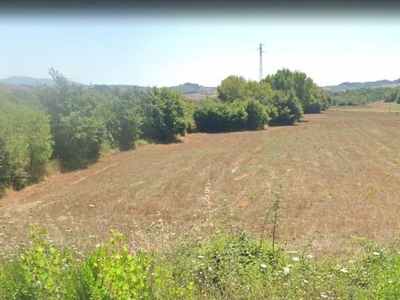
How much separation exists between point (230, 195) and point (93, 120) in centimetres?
1333

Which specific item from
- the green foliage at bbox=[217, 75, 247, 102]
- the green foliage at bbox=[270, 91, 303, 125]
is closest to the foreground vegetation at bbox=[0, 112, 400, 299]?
the green foliage at bbox=[270, 91, 303, 125]

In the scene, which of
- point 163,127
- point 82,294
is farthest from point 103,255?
point 163,127

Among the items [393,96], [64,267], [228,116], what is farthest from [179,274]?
[393,96]

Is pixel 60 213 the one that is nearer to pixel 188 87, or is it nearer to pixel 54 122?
pixel 54 122

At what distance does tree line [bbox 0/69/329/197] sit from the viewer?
15.3m

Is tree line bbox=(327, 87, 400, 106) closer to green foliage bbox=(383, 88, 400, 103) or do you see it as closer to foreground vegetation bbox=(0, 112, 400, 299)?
green foliage bbox=(383, 88, 400, 103)

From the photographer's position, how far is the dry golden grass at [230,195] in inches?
315

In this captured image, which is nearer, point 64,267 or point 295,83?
point 64,267

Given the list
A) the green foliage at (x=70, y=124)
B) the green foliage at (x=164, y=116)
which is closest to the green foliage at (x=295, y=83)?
the green foliage at (x=164, y=116)

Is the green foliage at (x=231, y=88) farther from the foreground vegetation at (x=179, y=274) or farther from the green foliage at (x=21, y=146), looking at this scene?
the foreground vegetation at (x=179, y=274)

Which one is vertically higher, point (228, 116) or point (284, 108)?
point (284, 108)

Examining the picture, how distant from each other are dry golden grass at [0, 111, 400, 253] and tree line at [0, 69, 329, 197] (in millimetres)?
1531

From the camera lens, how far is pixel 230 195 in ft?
41.3

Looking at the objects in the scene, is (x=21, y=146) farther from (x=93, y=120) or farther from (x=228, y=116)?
(x=228, y=116)
